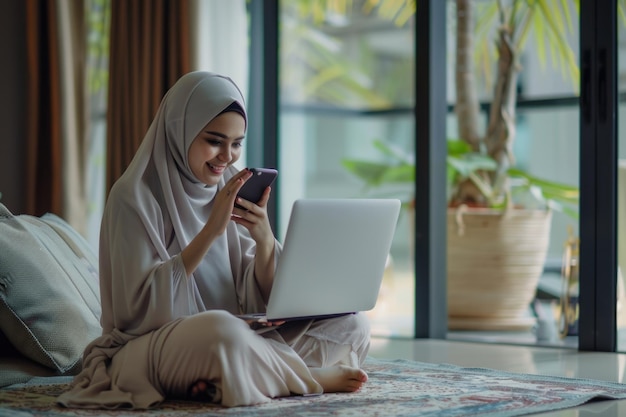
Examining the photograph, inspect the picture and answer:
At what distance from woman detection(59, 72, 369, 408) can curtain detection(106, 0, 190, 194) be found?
2.23 m

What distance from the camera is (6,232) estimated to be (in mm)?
2898

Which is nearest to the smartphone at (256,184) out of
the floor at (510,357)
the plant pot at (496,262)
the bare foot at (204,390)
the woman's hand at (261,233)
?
the woman's hand at (261,233)

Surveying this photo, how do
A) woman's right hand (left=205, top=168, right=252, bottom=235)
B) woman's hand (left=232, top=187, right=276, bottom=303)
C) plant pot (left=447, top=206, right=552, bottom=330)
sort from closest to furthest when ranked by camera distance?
1. woman's right hand (left=205, top=168, right=252, bottom=235)
2. woman's hand (left=232, top=187, right=276, bottom=303)
3. plant pot (left=447, top=206, right=552, bottom=330)

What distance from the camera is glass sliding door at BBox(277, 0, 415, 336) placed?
15.9ft

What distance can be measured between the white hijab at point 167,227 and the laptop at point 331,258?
175mm

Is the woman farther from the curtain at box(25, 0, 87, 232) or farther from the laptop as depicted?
the curtain at box(25, 0, 87, 232)

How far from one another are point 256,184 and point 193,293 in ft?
1.13

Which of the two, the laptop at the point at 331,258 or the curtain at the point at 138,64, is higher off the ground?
the curtain at the point at 138,64

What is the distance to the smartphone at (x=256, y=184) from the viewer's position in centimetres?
231

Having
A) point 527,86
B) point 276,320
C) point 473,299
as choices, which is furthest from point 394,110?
point 276,320

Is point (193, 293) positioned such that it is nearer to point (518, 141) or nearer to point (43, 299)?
point (43, 299)

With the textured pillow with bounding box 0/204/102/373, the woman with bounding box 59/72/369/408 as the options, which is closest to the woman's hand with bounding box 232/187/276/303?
the woman with bounding box 59/72/369/408

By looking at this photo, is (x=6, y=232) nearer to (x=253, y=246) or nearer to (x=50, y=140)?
(x=253, y=246)

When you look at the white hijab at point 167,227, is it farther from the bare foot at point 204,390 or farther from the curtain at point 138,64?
the curtain at point 138,64
